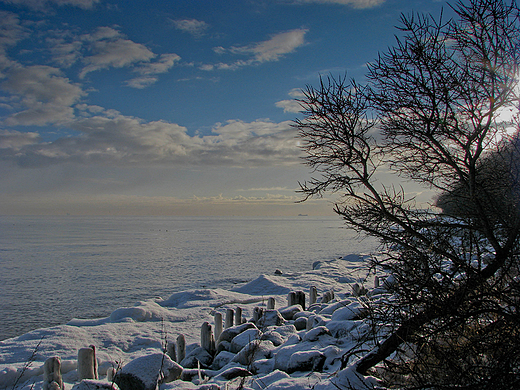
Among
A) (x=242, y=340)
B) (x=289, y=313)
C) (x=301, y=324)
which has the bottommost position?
(x=289, y=313)

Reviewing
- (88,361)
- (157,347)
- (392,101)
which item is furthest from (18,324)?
(392,101)

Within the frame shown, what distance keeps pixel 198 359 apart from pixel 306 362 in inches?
111

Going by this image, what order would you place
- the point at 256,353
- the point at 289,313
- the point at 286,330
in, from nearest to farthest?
the point at 256,353 → the point at 286,330 → the point at 289,313

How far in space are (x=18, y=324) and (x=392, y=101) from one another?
1526 centimetres

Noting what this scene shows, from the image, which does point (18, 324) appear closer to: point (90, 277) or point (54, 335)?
point (54, 335)

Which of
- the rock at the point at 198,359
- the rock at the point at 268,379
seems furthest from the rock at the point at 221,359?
the rock at the point at 268,379

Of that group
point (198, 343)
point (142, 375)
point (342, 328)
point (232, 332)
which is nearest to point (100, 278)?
point (198, 343)

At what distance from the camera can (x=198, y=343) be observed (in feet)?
30.1

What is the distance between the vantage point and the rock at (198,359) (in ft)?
24.2

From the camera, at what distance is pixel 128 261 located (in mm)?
30750

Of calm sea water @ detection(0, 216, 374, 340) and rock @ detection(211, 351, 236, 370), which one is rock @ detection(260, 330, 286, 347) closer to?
rock @ detection(211, 351, 236, 370)

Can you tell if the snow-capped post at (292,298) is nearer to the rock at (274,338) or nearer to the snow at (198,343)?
the snow at (198,343)

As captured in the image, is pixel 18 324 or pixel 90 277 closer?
pixel 18 324

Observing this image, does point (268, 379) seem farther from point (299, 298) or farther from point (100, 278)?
point (100, 278)
